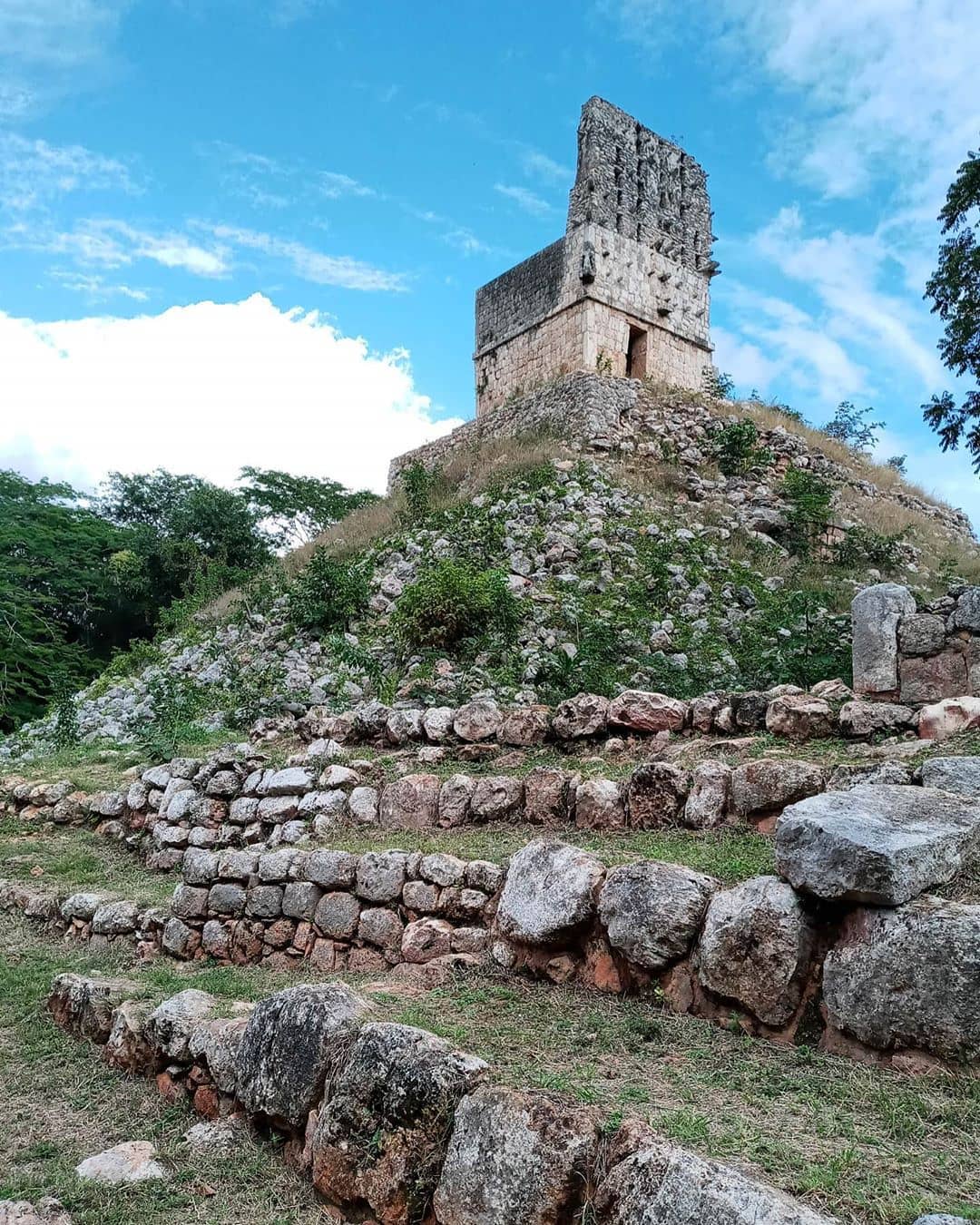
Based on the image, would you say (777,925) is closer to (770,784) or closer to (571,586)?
(770,784)

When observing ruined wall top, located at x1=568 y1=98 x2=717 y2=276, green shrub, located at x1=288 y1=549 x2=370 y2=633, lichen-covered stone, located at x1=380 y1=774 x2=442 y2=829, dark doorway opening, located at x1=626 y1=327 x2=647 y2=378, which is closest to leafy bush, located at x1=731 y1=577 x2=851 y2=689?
lichen-covered stone, located at x1=380 y1=774 x2=442 y2=829

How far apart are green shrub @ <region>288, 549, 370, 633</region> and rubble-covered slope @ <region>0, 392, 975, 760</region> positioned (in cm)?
4

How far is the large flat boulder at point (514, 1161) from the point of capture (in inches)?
103

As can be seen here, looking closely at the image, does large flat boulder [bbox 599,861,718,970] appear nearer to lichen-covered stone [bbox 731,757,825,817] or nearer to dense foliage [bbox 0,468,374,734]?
lichen-covered stone [bbox 731,757,825,817]

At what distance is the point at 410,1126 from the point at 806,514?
13.3m

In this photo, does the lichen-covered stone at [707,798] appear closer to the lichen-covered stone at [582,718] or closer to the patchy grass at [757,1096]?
the patchy grass at [757,1096]

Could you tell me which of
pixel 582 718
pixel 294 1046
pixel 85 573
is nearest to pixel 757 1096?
pixel 294 1046

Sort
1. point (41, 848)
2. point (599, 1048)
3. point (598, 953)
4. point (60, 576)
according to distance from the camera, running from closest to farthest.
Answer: point (599, 1048) → point (598, 953) → point (41, 848) → point (60, 576)

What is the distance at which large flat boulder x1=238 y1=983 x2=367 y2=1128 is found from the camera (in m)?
3.64

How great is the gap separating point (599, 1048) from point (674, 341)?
58.8ft

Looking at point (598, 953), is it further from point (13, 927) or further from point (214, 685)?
point (214, 685)

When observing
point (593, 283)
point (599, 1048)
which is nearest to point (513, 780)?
point (599, 1048)

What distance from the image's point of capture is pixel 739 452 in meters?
16.5

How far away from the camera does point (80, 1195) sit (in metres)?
3.43
